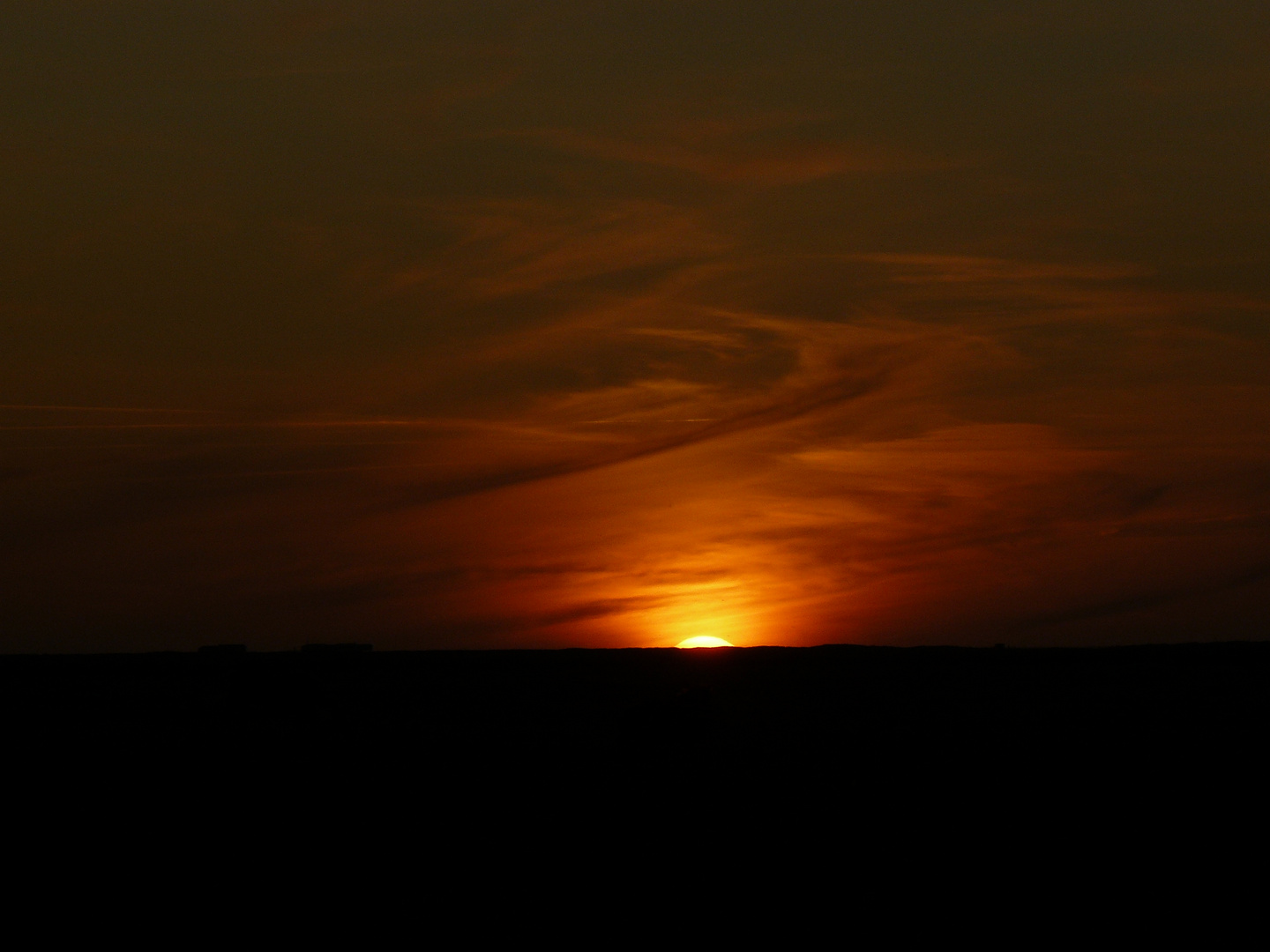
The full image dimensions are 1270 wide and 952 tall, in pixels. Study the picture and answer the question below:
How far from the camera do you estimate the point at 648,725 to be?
27.5 m

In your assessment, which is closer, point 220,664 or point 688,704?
point 688,704

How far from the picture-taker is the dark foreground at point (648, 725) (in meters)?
23.5

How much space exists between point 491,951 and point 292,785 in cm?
1001

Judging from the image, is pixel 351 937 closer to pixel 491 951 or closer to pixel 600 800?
pixel 491 951

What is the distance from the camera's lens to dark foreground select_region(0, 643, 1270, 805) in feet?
77.2

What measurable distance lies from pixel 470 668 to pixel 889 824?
29.2 m

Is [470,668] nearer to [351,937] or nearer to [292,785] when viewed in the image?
[292,785]

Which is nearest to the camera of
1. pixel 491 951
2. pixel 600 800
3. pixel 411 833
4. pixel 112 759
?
pixel 491 951

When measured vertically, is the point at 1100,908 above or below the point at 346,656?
below

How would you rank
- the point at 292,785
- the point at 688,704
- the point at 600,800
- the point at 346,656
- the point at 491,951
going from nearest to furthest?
the point at 491,951, the point at 600,800, the point at 292,785, the point at 688,704, the point at 346,656

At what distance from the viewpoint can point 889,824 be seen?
775 inches

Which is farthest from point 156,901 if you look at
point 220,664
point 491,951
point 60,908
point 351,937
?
point 220,664

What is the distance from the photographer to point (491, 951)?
14250 millimetres

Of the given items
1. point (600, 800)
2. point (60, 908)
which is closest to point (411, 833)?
point (600, 800)
